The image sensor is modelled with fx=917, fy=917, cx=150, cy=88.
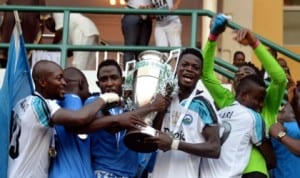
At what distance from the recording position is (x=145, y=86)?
598 cm

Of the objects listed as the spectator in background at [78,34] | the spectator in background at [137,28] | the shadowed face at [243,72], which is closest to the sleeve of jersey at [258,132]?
the shadowed face at [243,72]

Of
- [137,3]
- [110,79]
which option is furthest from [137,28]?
[110,79]

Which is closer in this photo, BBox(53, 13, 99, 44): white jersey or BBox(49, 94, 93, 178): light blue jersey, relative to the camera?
BBox(49, 94, 93, 178): light blue jersey

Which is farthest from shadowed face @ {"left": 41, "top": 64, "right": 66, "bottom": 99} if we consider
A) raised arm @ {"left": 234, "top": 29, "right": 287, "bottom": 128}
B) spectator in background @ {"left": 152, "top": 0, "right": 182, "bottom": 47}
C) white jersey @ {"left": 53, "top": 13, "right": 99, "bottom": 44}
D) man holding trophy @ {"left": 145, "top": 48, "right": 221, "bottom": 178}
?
white jersey @ {"left": 53, "top": 13, "right": 99, "bottom": 44}

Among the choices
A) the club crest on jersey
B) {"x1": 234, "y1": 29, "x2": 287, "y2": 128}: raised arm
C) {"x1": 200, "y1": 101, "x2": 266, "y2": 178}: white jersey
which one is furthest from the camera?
{"x1": 234, "y1": 29, "x2": 287, "y2": 128}: raised arm

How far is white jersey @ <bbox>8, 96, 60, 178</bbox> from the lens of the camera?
229 inches

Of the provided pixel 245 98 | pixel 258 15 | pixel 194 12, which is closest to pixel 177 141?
pixel 245 98

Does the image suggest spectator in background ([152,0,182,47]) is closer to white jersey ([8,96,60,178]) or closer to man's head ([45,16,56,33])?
man's head ([45,16,56,33])

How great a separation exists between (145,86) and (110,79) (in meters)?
0.44

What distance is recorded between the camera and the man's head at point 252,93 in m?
6.49

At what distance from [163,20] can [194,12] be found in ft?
1.82

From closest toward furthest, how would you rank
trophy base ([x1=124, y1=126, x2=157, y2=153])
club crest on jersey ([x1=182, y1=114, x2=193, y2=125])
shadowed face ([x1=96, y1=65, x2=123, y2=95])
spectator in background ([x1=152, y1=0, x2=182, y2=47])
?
trophy base ([x1=124, y1=126, x2=157, y2=153]) < club crest on jersey ([x1=182, y1=114, x2=193, y2=125]) < shadowed face ([x1=96, y1=65, x2=123, y2=95]) < spectator in background ([x1=152, y1=0, x2=182, y2=47])

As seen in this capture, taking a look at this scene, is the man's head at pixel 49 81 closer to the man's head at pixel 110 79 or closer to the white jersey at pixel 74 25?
the man's head at pixel 110 79

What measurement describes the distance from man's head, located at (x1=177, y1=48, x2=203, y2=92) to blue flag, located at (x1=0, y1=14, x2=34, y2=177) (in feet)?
3.25
